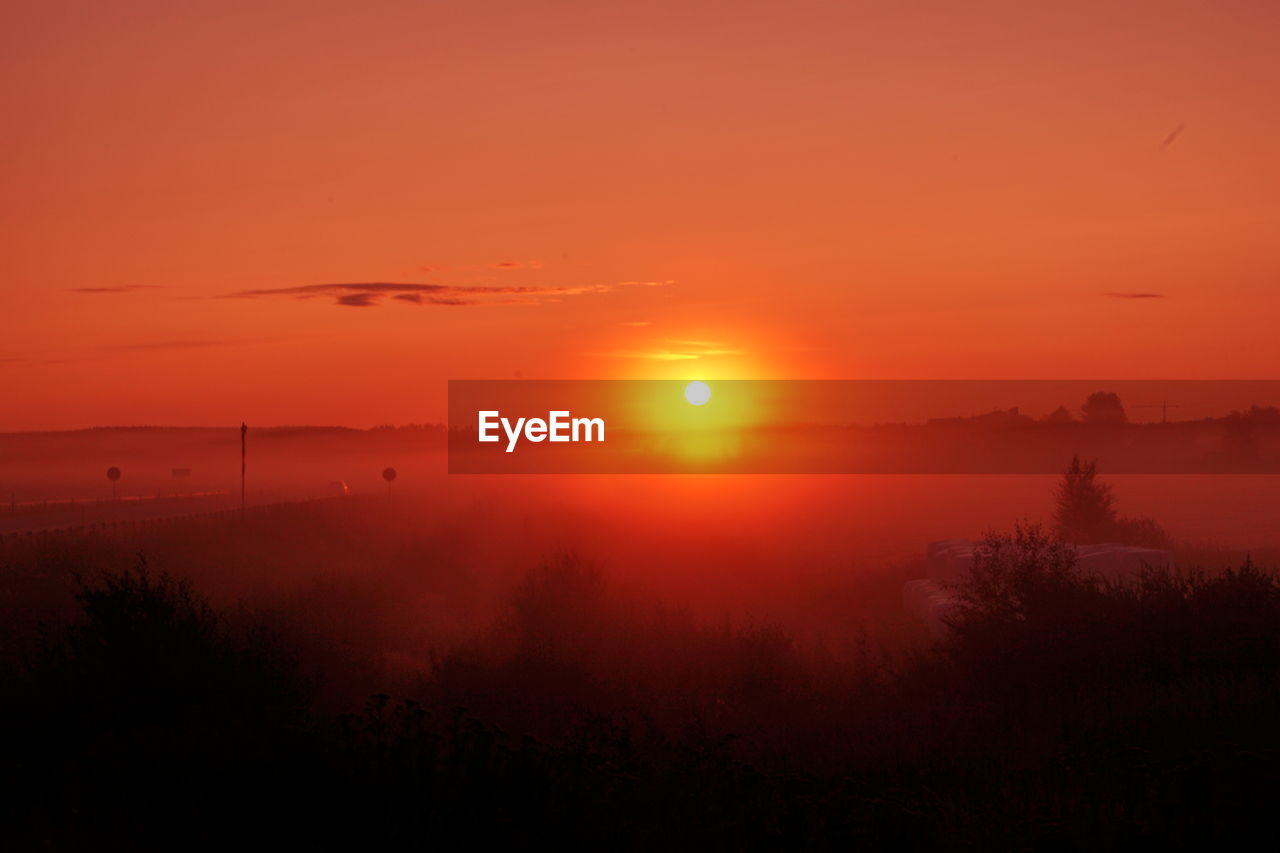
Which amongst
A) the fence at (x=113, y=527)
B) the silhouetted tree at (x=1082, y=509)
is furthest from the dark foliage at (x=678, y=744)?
the silhouetted tree at (x=1082, y=509)

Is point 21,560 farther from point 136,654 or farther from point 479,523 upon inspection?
point 479,523

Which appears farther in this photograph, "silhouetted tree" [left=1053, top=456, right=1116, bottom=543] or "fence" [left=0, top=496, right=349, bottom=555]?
"silhouetted tree" [left=1053, top=456, right=1116, bottom=543]

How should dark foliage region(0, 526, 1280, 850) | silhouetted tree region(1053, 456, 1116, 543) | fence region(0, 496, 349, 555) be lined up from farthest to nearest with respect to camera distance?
1. silhouetted tree region(1053, 456, 1116, 543)
2. fence region(0, 496, 349, 555)
3. dark foliage region(0, 526, 1280, 850)

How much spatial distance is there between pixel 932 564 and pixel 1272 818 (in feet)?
155

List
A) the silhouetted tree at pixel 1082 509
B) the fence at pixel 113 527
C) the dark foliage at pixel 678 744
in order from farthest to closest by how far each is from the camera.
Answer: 1. the silhouetted tree at pixel 1082 509
2. the fence at pixel 113 527
3. the dark foliage at pixel 678 744

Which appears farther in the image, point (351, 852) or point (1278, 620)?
point (1278, 620)

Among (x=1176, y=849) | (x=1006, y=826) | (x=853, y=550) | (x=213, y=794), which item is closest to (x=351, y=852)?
(x=213, y=794)

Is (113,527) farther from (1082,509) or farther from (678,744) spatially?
(678,744)

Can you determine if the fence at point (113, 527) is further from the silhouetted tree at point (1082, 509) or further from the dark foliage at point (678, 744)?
the silhouetted tree at point (1082, 509)

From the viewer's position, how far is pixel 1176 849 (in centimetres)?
903

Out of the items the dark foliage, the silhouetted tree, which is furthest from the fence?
the silhouetted tree

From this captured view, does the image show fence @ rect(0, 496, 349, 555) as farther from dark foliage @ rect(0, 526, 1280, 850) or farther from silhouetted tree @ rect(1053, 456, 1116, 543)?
silhouetted tree @ rect(1053, 456, 1116, 543)

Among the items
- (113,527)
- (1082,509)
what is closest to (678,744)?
(113,527)

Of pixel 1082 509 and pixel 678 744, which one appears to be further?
pixel 1082 509
